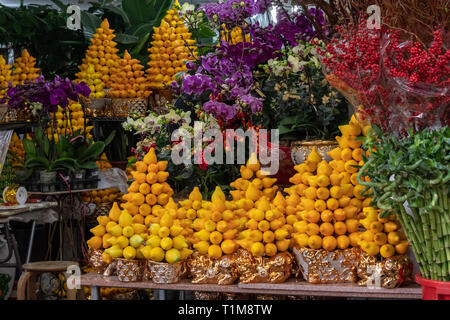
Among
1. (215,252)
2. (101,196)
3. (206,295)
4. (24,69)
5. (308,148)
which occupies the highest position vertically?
(24,69)

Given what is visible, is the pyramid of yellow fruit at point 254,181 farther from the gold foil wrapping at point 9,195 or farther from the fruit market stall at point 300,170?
the gold foil wrapping at point 9,195

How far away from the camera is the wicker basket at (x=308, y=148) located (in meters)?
2.15

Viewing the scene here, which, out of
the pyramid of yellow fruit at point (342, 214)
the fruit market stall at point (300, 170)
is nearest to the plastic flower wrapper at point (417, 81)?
the fruit market stall at point (300, 170)

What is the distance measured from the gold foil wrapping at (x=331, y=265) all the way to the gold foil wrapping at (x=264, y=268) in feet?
0.23

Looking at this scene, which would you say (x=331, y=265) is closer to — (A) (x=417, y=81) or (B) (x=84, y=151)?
(A) (x=417, y=81)

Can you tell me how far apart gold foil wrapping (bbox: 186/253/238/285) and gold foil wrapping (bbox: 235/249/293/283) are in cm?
3

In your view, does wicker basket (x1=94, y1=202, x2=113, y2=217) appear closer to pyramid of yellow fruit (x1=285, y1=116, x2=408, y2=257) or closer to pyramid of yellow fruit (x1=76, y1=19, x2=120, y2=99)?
pyramid of yellow fruit (x1=76, y1=19, x2=120, y2=99)

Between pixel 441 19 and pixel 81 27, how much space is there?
390 cm

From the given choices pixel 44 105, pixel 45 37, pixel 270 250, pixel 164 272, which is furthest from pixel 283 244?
pixel 45 37

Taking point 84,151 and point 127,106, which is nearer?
point 84,151

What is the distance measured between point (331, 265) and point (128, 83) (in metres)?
2.96

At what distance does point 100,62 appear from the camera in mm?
4562

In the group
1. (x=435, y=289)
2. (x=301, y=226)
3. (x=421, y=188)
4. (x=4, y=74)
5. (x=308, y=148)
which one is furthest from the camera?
(x=4, y=74)

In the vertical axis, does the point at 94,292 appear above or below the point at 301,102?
below
